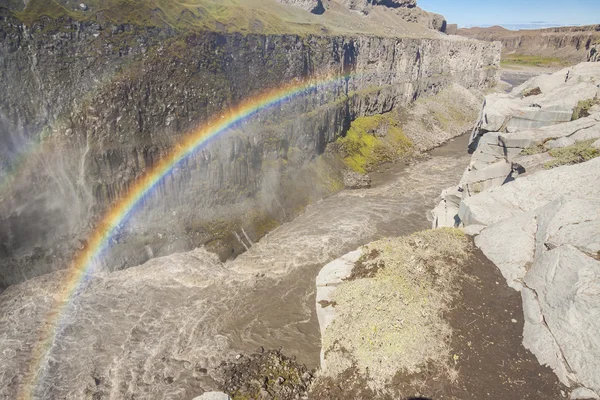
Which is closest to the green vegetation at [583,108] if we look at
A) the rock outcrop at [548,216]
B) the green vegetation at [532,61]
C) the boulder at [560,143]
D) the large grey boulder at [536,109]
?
the rock outcrop at [548,216]

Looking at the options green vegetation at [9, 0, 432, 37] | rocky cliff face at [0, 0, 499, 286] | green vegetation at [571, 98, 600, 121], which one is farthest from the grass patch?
green vegetation at [9, 0, 432, 37]

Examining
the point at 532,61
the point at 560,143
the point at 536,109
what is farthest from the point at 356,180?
the point at 532,61

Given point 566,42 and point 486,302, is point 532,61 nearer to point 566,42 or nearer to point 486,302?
point 566,42

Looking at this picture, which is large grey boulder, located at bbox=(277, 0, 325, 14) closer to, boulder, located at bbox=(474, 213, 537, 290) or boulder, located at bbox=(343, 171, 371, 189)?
boulder, located at bbox=(343, 171, 371, 189)

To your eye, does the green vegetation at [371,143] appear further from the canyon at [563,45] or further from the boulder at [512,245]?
the canyon at [563,45]

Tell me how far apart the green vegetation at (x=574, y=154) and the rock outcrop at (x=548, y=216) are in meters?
0.05

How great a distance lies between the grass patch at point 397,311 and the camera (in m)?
14.2

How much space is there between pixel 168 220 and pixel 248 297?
33.7 feet

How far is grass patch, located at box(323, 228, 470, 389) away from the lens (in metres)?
14.2

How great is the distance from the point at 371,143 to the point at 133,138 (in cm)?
3480

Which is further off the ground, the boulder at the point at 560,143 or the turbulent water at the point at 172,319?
the boulder at the point at 560,143

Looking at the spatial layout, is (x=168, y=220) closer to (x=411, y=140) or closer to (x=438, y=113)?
(x=411, y=140)

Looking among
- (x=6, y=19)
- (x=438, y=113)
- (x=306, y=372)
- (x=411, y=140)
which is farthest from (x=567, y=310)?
(x=438, y=113)

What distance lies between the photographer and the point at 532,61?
171375 mm
